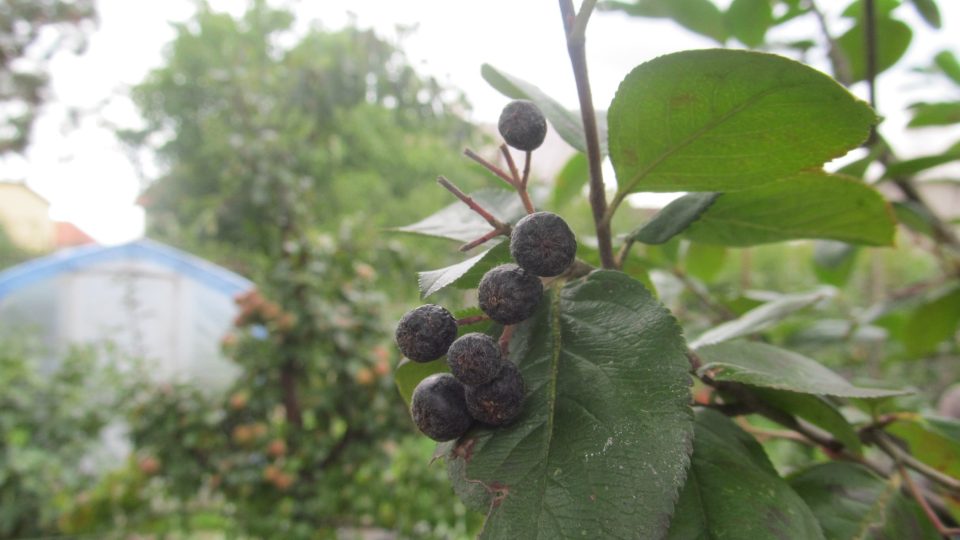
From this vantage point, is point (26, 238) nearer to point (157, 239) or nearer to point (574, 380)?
point (157, 239)

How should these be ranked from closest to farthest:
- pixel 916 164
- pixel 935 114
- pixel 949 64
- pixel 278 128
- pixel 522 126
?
1. pixel 522 126
2. pixel 916 164
3. pixel 935 114
4. pixel 949 64
5. pixel 278 128

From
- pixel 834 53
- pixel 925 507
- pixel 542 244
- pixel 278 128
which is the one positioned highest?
pixel 278 128

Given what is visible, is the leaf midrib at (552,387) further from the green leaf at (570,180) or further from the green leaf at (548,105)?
the green leaf at (570,180)

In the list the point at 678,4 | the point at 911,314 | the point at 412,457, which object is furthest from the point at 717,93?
the point at 412,457

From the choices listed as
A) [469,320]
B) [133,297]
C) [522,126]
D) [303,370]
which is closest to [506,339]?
[469,320]

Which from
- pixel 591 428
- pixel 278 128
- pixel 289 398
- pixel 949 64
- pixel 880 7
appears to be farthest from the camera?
pixel 278 128

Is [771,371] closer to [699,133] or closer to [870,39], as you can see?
[699,133]
